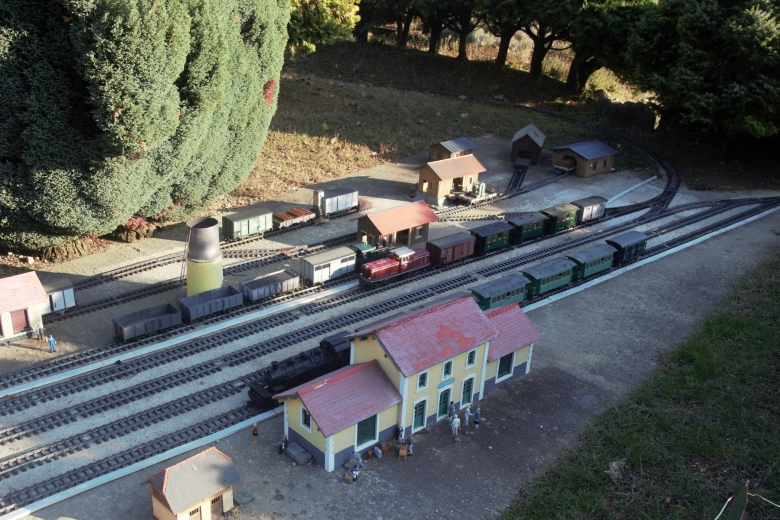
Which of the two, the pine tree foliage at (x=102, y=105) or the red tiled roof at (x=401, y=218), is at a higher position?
the pine tree foliage at (x=102, y=105)

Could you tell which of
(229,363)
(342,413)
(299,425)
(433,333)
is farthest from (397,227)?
(342,413)

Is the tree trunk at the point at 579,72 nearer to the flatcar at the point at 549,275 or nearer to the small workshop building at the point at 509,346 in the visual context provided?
the flatcar at the point at 549,275

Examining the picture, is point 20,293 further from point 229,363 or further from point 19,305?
point 229,363

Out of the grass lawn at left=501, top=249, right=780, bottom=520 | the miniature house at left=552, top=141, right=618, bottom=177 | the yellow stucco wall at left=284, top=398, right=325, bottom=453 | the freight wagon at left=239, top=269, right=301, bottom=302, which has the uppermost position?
the miniature house at left=552, top=141, right=618, bottom=177

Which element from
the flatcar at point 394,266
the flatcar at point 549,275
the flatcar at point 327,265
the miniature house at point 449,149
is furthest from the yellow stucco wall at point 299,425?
the miniature house at point 449,149

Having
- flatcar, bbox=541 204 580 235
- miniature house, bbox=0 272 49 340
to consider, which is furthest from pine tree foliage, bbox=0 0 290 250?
flatcar, bbox=541 204 580 235

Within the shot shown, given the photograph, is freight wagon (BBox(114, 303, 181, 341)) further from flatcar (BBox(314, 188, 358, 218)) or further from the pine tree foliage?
flatcar (BBox(314, 188, 358, 218))

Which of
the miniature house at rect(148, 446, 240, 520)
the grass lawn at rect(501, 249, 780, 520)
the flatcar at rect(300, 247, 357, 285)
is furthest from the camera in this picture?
the flatcar at rect(300, 247, 357, 285)
